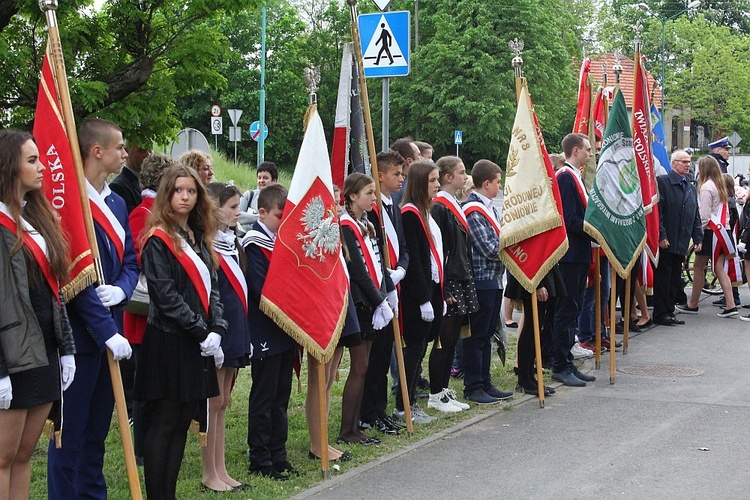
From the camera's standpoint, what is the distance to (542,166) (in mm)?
8539

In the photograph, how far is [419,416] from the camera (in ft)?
25.4

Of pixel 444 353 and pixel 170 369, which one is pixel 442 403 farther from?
pixel 170 369

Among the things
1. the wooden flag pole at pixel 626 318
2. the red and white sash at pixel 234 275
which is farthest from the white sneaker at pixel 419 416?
the wooden flag pole at pixel 626 318

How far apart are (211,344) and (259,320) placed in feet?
3.23

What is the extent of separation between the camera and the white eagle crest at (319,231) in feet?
20.4

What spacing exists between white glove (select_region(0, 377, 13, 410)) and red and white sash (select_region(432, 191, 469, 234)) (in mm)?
4543

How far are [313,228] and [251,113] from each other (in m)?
43.9

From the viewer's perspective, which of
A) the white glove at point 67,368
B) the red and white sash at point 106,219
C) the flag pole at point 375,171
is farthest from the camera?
the flag pole at point 375,171

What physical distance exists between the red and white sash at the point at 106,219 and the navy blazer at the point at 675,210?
8.99 metres

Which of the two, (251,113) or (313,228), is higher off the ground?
(251,113)

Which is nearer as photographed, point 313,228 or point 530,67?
point 313,228

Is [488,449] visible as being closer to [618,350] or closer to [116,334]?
[116,334]

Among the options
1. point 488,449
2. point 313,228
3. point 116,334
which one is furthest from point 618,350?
Answer: point 116,334

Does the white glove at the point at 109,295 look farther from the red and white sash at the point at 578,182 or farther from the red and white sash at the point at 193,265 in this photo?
the red and white sash at the point at 578,182
